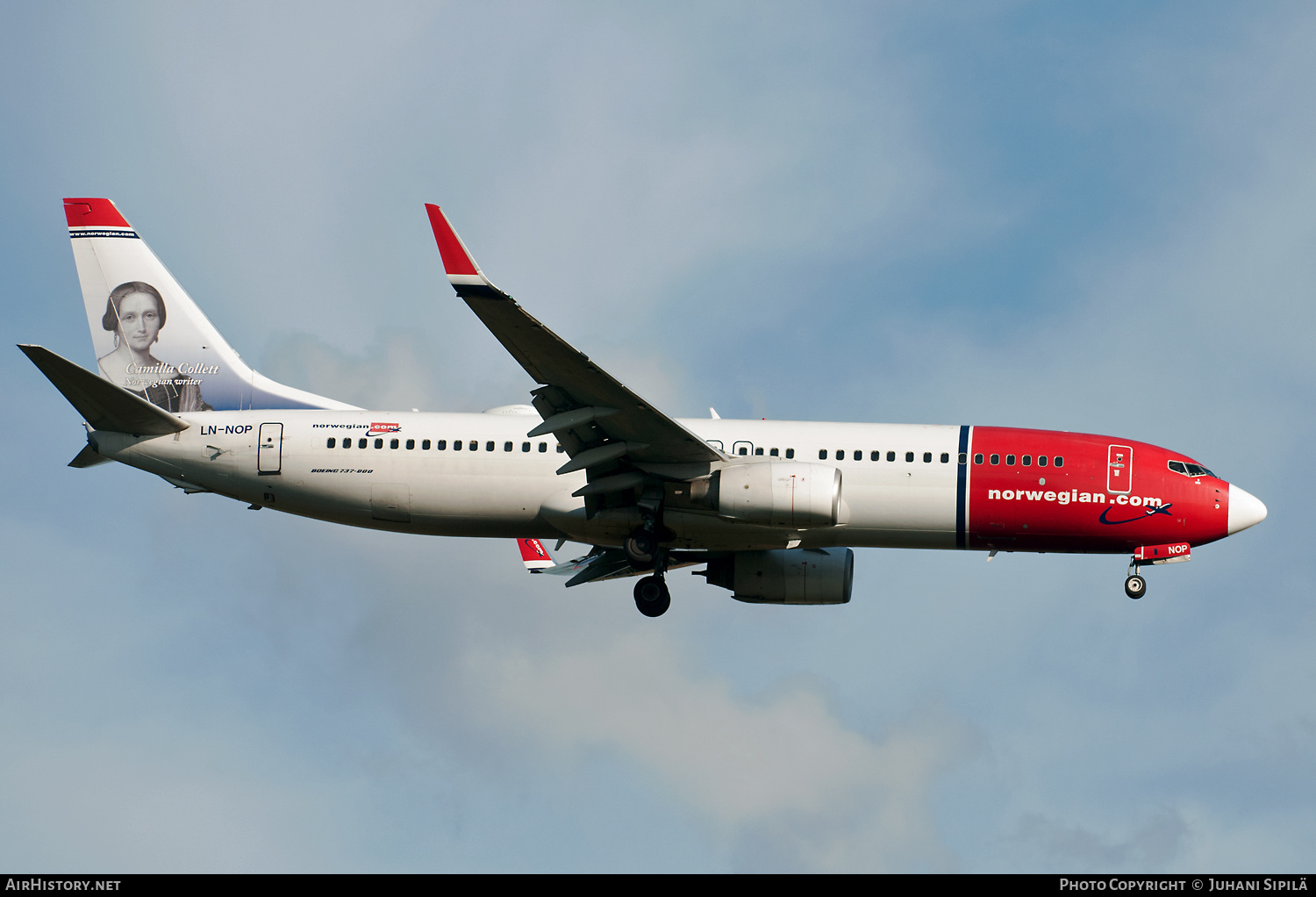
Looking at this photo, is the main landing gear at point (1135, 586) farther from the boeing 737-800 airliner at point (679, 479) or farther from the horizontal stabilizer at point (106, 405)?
the horizontal stabilizer at point (106, 405)

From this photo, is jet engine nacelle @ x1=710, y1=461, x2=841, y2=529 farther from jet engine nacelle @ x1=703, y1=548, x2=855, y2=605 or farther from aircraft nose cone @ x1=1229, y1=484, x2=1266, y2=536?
aircraft nose cone @ x1=1229, y1=484, x2=1266, y2=536

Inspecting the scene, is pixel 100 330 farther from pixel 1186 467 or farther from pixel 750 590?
pixel 1186 467

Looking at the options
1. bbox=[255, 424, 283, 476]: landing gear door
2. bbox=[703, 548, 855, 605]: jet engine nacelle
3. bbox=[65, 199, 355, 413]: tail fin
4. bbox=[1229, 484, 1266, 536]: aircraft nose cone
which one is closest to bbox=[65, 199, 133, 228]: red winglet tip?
bbox=[65, 199, 355, 413]: tail fin

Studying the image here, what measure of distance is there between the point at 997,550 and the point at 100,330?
23657 millimetres

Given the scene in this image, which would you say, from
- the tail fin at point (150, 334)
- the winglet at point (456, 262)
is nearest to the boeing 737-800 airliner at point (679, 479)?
the tail fin at point (150, 334)

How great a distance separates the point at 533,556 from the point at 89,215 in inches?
591

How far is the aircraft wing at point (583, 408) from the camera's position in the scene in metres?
27.0

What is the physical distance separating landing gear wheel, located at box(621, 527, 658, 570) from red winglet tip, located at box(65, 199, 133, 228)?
54.4 ft

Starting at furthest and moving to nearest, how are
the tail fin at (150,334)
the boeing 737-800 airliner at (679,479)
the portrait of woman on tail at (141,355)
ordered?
the portrait of woman on tail at (141,355) → the tail fin at (150,334) → the boeing 737-800 airliner at (679,479)

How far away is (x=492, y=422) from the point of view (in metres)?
34.4

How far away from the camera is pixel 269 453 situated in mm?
34125

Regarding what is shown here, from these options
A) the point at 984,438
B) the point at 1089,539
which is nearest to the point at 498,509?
the point at 984,438

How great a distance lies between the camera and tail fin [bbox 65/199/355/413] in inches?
1420

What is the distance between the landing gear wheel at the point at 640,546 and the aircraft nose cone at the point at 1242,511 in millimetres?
13520
